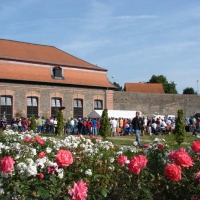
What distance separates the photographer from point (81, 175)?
4.88 meters

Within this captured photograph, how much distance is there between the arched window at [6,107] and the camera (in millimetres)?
30719

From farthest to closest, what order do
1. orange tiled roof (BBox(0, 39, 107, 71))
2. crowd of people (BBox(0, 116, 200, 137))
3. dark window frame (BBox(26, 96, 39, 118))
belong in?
orange tiled roof (BBox(0, 39, 107, 71)) → dark window frame (BBox(26, 96, 39, 118)) → crowd of people (BBox(0, 116, 200, 137))

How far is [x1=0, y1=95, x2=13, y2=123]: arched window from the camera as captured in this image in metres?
30.7

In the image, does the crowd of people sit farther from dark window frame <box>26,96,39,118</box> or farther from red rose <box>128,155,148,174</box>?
red rose <box>128,155,148,174</box>

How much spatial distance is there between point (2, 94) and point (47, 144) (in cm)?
2267

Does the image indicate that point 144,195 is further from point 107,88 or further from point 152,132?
point 107,88

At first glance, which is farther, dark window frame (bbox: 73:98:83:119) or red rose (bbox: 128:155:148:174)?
dark window frame (bbox: 73:98:83:119)

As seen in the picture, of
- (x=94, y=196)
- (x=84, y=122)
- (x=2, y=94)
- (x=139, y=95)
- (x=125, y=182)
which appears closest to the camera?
(x=94, y=196)

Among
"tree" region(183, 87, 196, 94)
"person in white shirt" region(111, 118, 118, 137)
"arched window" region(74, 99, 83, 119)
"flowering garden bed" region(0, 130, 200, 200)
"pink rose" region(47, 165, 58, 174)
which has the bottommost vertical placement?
"person in white shirt" region(111, 118, 118, 137)

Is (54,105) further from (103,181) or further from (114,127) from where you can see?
(103,181)

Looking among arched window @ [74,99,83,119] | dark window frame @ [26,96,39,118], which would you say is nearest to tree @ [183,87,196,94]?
arched window @ [74,99,83,119]

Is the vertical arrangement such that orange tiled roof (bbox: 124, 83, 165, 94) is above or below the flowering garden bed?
above

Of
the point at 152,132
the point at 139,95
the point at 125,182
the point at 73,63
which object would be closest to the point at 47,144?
the point at 125,182

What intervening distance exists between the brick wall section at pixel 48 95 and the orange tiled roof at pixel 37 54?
7.57 ft
